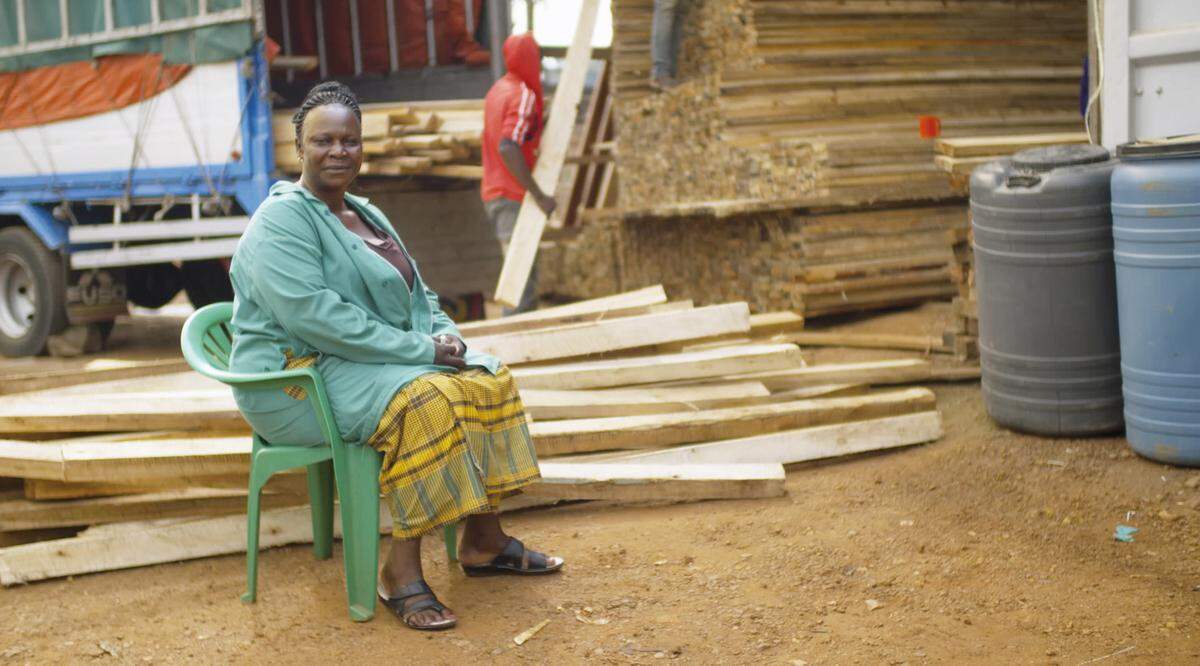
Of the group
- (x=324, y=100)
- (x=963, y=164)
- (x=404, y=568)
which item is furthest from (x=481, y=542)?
(x=963, y=164)

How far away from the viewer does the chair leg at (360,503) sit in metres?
4.01

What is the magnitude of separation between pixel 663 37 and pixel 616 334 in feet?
14.8

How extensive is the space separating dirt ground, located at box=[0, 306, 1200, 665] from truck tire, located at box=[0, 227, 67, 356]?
22.7 ft

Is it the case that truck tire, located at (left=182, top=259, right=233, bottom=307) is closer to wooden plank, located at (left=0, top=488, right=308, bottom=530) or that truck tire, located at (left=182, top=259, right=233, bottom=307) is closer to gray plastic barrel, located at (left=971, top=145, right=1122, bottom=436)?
wooden plank, located at (left=0, top=488, right=308, bottom=530)

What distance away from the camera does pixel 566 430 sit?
5453 millimetres

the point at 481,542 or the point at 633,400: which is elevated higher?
the point at 633,400

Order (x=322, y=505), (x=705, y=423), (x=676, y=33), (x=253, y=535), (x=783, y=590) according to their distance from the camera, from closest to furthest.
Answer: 1. (x=253, y=535)
2. (x=783, y=590)
3. (x=322, y=505)
4. (x=705, y=423)
5. (x=676, y=33)

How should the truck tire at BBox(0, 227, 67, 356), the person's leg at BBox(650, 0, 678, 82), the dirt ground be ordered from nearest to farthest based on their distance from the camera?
the dirt ground, the person's leg at BBox(650, 0, 678, 82), the truck tire at BBox(0, 227, 67, 356)

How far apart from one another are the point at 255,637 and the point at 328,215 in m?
1.38

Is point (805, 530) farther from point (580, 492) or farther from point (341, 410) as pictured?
point (341, 410)

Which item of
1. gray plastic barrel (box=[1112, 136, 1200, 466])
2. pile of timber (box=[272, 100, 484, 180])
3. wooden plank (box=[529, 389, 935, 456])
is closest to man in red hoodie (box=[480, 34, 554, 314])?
pile of timber (box=[272, 100, 484, 180])

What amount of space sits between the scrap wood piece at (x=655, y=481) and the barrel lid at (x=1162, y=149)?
1969 mm

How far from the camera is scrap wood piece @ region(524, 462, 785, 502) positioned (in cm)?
506

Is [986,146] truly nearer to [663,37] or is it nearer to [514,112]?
[514,112]
